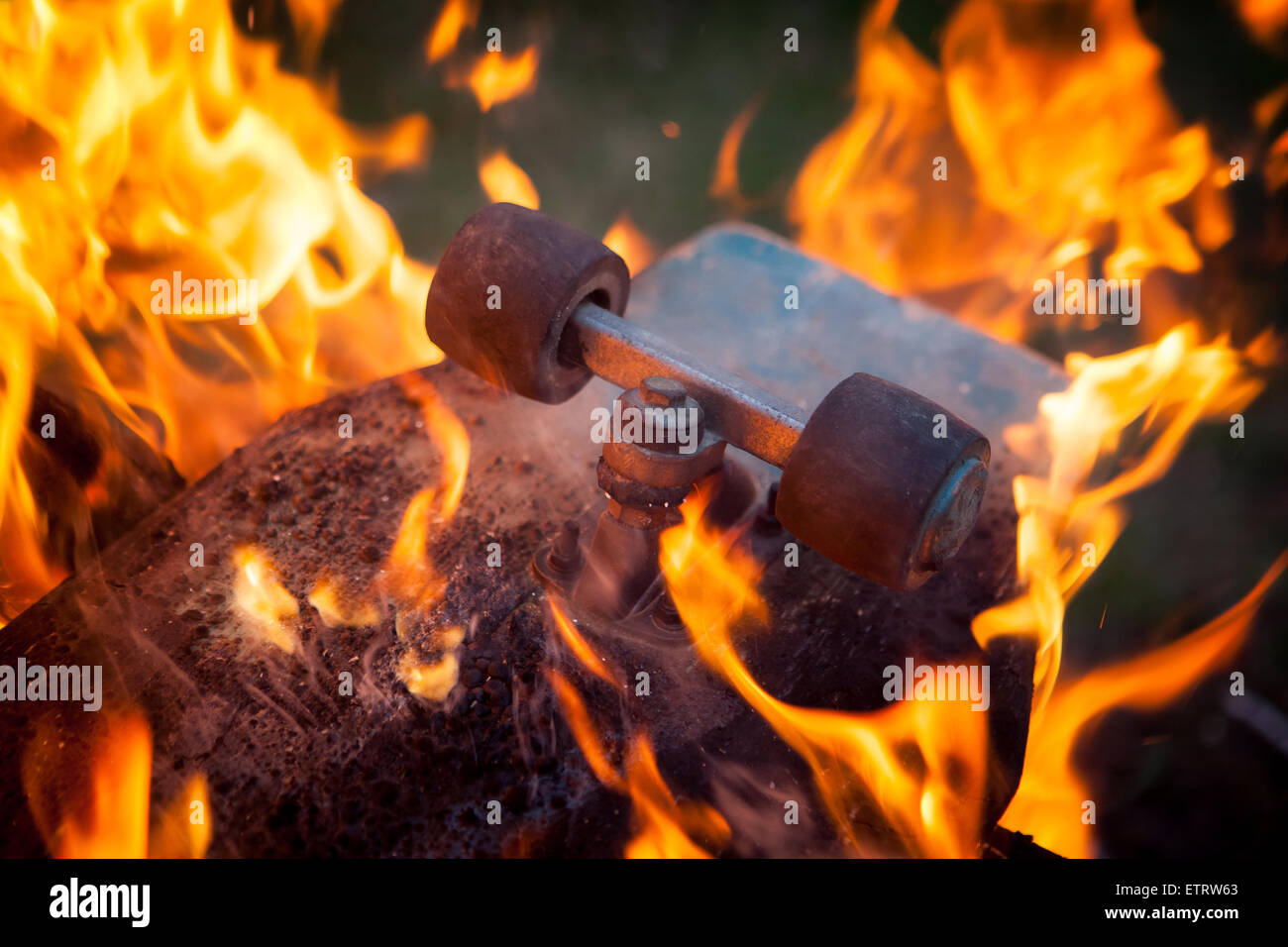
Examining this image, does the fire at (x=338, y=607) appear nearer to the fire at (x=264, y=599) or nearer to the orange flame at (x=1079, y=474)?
the fire at (x=264, y=599)

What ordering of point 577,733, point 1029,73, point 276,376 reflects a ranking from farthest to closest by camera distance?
point 1029,73 < point 276,376 < point 577,733

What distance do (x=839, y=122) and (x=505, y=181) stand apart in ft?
4.68

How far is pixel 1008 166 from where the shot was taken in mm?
4047

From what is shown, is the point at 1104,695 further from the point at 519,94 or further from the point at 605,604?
the point at 519,94

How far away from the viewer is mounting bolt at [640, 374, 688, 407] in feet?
5.77

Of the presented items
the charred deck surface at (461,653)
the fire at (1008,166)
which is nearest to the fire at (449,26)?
the fire at (1008,166)

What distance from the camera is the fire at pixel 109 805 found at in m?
1.65

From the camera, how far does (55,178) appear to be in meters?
2.51

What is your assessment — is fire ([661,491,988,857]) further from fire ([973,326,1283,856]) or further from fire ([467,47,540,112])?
fire ([467,47,540,112])

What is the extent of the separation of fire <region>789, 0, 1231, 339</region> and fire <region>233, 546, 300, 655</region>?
8.82ft

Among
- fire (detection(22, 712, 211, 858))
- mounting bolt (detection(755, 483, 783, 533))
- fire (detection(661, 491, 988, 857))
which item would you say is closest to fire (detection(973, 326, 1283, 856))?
fire (detection(661, 491, 988, 857))

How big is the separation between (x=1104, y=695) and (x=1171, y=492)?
2.77 feet
